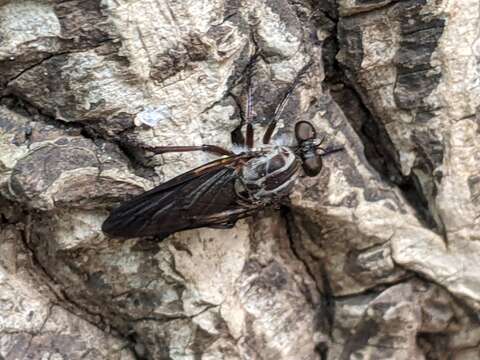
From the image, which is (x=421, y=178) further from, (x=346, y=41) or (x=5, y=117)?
(x=5, y=117)

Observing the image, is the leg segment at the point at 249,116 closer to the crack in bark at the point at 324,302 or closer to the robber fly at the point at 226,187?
the robber fly at the point at 226,187

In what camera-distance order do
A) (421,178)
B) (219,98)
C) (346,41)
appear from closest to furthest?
(219,98) → (346,41) → (421,178)

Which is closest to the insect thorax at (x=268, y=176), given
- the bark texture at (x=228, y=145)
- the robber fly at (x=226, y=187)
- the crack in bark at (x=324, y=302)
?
the robber fly at (x=226, y=187)

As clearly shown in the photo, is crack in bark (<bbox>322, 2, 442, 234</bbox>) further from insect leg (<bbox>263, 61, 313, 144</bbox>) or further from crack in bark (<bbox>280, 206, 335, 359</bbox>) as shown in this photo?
crack in bark (<bbox>280, 206, 335, 359</bbox>)

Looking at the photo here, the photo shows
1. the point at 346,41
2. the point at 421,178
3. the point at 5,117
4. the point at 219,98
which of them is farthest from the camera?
the point at 421,178

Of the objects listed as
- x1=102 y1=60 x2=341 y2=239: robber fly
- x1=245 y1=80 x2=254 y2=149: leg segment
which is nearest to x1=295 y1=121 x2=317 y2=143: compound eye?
x1=102 y1=60 x2=341 y2=239: robber fly

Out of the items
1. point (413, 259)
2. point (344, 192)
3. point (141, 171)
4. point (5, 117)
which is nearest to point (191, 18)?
point (141, 171)
